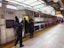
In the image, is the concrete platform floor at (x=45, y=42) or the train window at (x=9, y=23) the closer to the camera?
the concrete platform floor at (x=45, y=42)

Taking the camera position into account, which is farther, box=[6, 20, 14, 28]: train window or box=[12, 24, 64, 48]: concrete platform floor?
box=[6, 20, 14, 28]: train window

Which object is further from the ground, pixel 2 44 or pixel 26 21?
pixel 26 21

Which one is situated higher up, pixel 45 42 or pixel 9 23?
pixel 9 23

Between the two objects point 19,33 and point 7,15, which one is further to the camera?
point 7,15

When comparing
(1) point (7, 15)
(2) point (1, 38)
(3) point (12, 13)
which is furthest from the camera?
(3) point (12, 13)

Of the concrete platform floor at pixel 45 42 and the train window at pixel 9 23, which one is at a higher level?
the train window at pixel 9 23

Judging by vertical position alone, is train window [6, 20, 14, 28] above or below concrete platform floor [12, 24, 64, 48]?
above

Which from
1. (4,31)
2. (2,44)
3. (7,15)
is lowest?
(2,44)

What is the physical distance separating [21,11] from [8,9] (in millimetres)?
1755

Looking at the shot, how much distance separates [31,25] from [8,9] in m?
2.58

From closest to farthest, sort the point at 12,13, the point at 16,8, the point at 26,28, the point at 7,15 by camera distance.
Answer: the point at 7,15, the point at 12,13, the point at 16,8, the point at 26,28

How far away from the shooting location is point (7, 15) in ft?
24.7

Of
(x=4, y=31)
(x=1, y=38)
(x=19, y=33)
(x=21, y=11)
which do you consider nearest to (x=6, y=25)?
(x=4, y=31)

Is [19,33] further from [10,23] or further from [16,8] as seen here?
[16,8]
